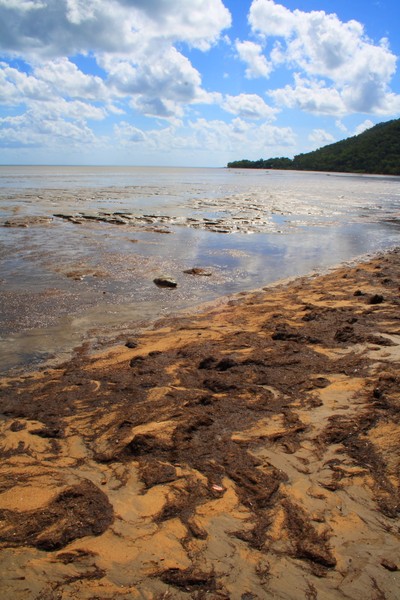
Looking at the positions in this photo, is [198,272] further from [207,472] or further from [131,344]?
[207,472]

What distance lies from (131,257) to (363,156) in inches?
4046

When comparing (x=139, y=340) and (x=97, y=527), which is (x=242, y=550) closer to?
(x=97, y=527)

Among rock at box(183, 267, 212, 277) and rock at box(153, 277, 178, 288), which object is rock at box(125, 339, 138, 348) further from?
rock at box(183, 267, 212, 277)

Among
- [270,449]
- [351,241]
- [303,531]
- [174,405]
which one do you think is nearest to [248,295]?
[174,405]

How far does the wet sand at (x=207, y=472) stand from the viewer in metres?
2.25

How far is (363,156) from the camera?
9806cm

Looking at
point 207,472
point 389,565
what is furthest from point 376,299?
point 389,565

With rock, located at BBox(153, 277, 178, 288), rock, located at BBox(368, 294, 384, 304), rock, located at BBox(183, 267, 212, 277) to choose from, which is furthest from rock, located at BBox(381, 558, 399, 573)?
rock, located at BBox(183, 267, 212, 277)

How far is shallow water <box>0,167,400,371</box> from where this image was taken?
6508 millimetres

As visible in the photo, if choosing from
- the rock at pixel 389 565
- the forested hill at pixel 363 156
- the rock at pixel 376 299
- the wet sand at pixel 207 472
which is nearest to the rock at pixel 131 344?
the wet sand at pixel 207 472

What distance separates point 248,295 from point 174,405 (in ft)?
15.4

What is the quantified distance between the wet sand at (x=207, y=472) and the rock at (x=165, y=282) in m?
3.26

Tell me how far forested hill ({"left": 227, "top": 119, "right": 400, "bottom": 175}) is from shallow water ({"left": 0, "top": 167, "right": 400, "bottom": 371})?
78.9 metres

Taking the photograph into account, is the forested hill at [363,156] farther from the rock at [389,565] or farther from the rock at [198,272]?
the rock at [389,565]
